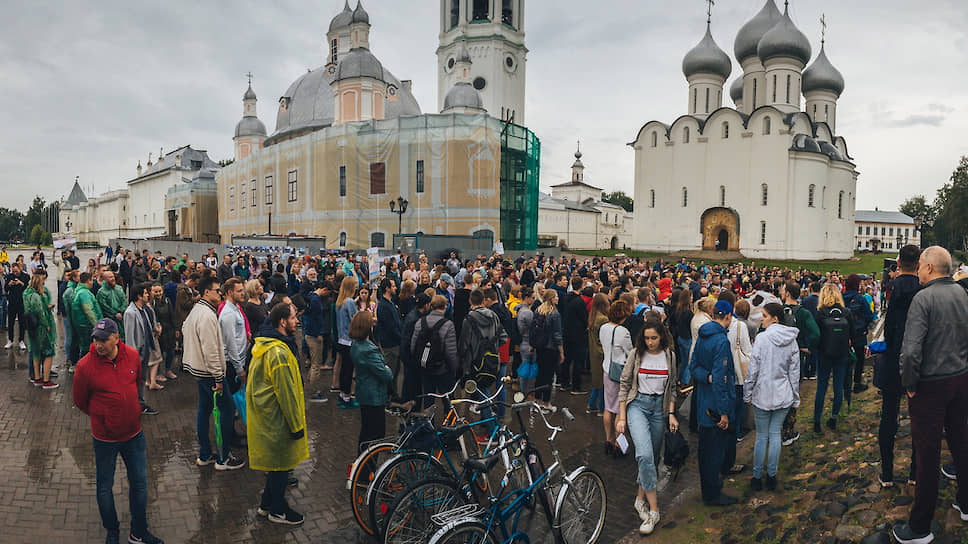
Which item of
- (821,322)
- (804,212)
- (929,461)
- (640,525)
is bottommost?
(640,525)

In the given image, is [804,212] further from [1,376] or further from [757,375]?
[1,376]

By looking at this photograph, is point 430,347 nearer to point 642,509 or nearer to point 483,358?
point 483,358

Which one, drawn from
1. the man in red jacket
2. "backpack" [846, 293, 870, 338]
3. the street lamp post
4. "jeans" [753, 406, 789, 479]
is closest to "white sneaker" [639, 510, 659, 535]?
"jeans" [753, 406, 789, 479]

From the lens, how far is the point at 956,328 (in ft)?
13.3

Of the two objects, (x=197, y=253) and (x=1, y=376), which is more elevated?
(x=197, y=253)

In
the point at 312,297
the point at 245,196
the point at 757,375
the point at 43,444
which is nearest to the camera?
the point at 757,375

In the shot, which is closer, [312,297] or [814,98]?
[312,297]

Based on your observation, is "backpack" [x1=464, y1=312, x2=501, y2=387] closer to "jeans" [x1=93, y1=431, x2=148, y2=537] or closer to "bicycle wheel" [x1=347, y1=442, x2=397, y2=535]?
"bicycle wheel" [x1=347, y1=442, x2=397, y2=535]

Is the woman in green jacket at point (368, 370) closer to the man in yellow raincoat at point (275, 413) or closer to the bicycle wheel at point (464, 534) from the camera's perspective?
the man in yellow raincoat at point (275, 413)

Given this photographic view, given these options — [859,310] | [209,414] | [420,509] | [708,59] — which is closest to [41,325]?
[209,414]

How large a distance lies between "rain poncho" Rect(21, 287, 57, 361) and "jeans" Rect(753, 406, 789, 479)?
10.4 m

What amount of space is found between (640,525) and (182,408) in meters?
6.85

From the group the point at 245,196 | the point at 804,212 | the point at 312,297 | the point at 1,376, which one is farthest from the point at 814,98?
the point at 1,376

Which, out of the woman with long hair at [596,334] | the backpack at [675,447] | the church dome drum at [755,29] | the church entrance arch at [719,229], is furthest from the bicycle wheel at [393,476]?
the church dome drum at [755,29]
